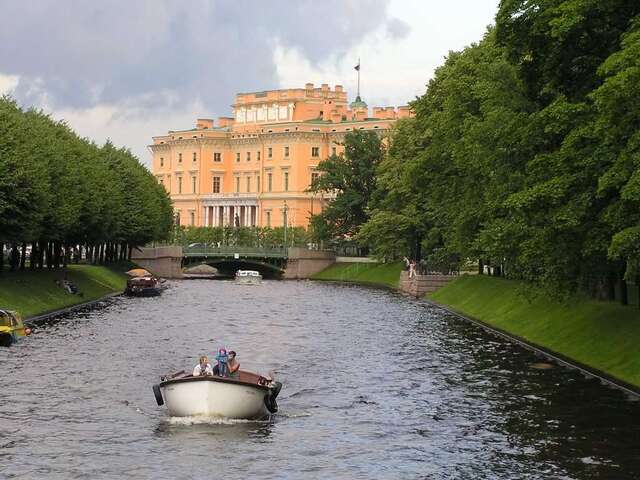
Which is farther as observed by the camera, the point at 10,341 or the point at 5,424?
the point at 10,341

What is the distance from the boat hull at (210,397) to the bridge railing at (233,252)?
143 meters

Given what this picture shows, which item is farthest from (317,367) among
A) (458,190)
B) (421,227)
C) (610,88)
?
(421,227)

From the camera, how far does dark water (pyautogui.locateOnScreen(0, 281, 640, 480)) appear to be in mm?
34719

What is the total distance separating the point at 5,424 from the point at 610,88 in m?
22.2

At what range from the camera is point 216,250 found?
188 metres

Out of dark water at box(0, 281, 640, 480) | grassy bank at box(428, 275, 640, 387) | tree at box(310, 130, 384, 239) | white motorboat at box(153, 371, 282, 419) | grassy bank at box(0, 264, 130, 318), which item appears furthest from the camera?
tree at box(310, 130, 384, 239)

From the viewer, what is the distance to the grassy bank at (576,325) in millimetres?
51625

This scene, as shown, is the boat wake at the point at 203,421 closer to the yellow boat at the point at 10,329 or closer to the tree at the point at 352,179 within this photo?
the yellow boat at the point at 10,329

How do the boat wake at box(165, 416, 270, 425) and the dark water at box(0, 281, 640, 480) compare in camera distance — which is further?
the boat wake at box(165, 416, 270, 425)

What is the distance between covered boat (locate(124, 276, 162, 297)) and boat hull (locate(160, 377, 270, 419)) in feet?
250

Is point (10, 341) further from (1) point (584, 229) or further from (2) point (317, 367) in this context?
(1) point (584, 229)

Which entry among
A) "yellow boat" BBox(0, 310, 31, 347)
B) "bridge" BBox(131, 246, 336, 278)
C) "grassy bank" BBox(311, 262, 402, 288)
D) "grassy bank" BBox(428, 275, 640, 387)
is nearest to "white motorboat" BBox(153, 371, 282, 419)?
"grassy bank" BBox(428, 275, 640, 387)

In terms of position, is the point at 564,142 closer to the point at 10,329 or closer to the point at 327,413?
the point at 327,413

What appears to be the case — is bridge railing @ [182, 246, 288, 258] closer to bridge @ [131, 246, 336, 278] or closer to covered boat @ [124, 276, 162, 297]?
bridge @ [131, 246, 336, 278]
